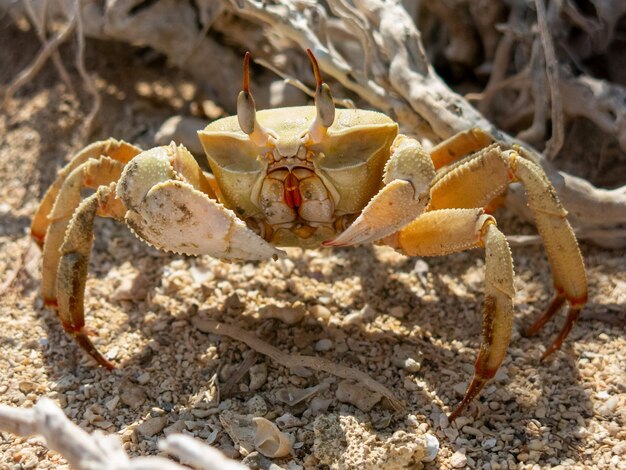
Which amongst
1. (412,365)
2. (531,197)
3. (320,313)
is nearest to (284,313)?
(320,313)

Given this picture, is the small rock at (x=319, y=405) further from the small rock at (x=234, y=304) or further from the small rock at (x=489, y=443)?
the small rock at (x=234, y=304)

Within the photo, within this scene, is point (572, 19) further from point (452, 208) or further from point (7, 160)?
point (7, 160)

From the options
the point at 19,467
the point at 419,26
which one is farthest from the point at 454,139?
the point at 19,467

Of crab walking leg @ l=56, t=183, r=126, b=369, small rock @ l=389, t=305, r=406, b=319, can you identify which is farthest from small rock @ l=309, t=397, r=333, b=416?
crab walking leg @ l=56, t=183, r=126, b=369

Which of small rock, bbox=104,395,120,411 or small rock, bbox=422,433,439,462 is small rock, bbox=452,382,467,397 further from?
small rock, bbox=104,395,120,411

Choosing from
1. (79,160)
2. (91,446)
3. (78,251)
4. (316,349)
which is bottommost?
(316,349)

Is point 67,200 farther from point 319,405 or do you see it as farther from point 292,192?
point 319,405
